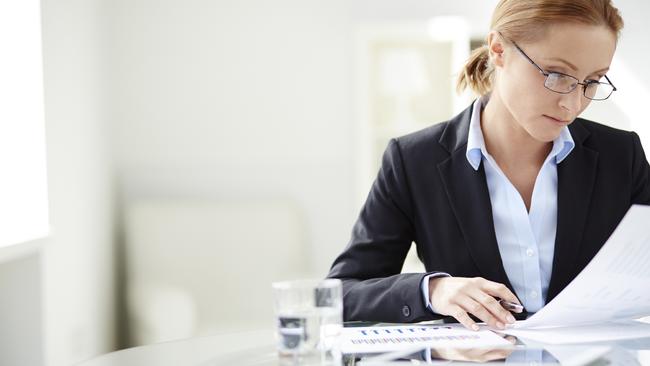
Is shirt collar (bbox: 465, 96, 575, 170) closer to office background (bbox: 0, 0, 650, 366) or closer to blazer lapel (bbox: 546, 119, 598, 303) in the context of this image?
blazer lapel (bbox: 546, 119, 598, 303)

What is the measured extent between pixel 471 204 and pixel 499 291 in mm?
464

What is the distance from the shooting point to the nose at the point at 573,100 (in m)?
1.55

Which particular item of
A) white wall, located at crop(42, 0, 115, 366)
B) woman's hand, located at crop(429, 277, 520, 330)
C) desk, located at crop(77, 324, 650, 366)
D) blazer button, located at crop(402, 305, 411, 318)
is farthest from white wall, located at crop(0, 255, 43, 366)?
woman's hand, located at crop(429, 277, 520, 330)

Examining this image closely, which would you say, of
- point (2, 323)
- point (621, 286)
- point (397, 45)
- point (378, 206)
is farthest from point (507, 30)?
point (397, 45)

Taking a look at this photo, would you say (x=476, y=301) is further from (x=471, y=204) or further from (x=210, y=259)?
(x=210, y=259)

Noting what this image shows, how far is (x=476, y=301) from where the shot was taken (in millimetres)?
1294

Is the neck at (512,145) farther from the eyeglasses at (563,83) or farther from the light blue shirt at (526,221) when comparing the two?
the eyeglasses at (563,83)

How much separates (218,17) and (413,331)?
3184 mm

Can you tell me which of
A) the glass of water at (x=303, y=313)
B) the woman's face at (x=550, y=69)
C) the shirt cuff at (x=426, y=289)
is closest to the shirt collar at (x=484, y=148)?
the woman's face at (x=550, y=69)

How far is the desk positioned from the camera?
3.64 feet

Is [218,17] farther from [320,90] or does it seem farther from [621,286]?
[621,286]

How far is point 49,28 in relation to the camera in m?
2.90

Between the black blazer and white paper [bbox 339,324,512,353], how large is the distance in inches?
13.1

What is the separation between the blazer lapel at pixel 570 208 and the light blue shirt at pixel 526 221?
0.02 metres
